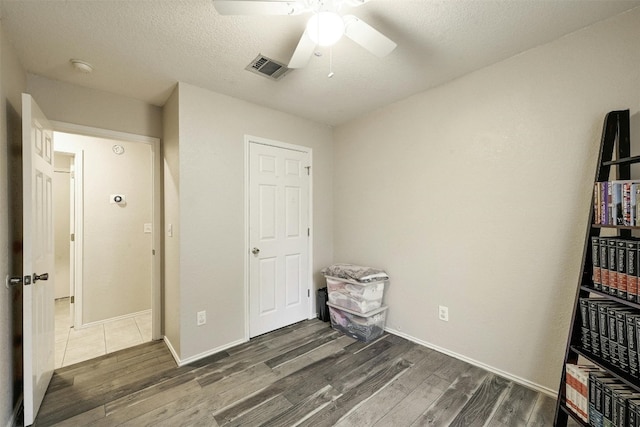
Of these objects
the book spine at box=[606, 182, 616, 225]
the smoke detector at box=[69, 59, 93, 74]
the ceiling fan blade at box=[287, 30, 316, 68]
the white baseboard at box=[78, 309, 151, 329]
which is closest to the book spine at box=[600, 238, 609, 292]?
the book spine at box=[606, 182, 616, 225]

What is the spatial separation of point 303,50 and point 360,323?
7.76ft

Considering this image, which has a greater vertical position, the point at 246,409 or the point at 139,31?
the point at 139,31

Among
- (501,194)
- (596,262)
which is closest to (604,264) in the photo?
(596,262)

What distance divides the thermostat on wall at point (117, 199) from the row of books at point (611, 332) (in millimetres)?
4359

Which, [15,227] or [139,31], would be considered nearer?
[139,31]

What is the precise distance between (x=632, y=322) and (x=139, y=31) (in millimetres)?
3064

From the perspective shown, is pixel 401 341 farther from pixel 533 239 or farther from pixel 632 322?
pixel 632 322

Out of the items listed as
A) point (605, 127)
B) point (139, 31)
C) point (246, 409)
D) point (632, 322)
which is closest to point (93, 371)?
point (246, 409)

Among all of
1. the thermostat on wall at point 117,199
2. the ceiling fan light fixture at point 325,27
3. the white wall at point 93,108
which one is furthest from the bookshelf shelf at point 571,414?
the thermostat on wall at point 117,199

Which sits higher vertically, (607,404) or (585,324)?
(585,324)

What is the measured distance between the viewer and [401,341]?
2619mm

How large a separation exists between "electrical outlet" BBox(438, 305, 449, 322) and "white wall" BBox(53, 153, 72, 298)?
192 inches

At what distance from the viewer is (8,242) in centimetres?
160

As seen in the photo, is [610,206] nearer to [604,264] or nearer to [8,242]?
[604,264]
